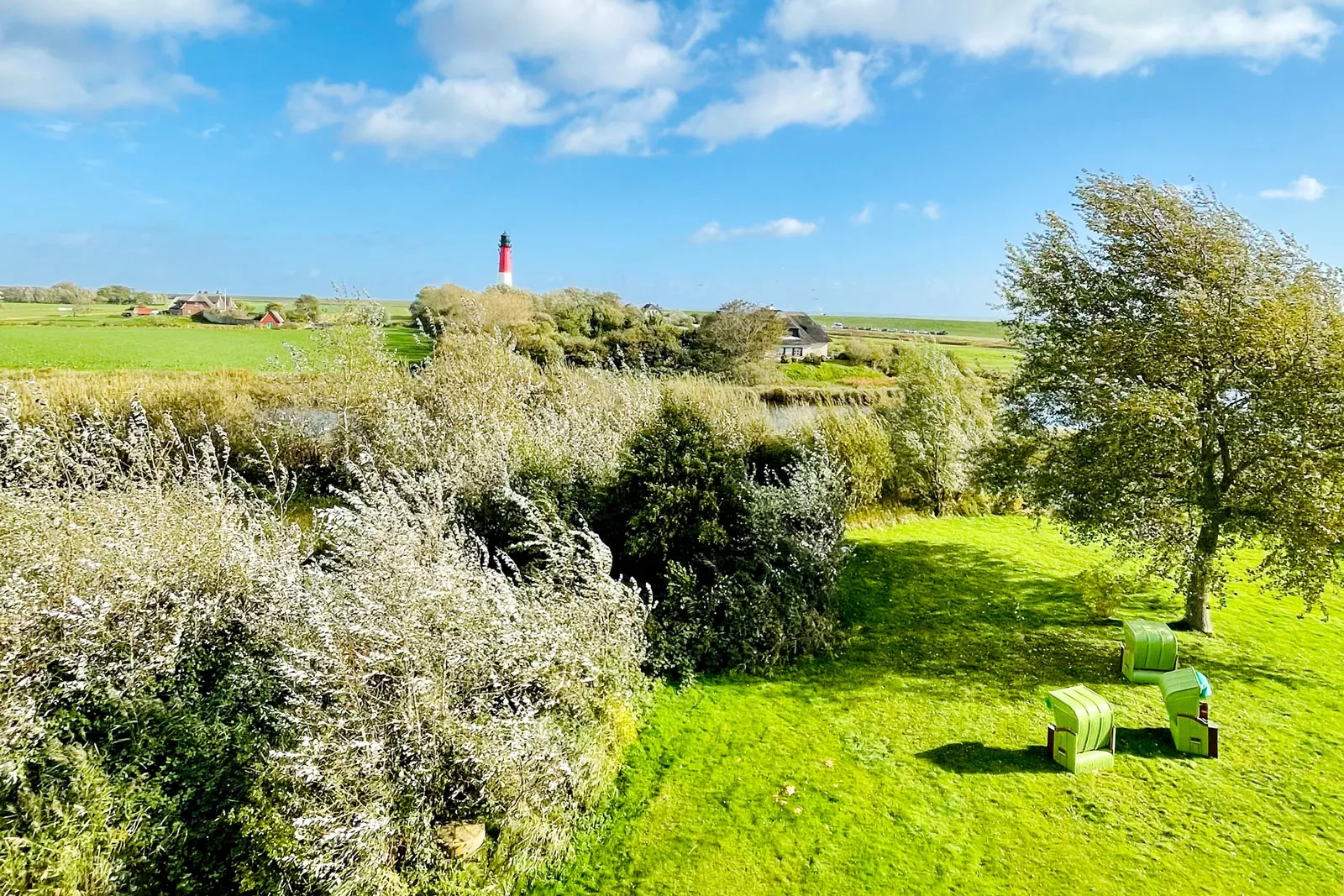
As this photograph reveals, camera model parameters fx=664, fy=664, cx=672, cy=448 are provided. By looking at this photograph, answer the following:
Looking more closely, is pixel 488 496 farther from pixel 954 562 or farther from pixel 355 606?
pixel 954 562

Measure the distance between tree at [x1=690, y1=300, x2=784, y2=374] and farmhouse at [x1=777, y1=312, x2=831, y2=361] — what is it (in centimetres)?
776

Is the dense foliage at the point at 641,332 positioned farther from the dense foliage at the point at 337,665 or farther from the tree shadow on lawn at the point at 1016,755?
the tree shadow on lawn at the point at 1016,755

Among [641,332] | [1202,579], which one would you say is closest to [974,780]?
[1202,579]

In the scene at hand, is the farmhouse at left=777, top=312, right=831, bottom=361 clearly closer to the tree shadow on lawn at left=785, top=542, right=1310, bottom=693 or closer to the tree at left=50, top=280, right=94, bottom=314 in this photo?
the tree shadow on lawn at left=785, top=542, right=1310, bottom=693

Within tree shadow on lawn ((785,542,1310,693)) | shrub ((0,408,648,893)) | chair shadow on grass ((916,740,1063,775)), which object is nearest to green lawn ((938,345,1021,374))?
tree shadow on lawn ((785,542,1310,693))

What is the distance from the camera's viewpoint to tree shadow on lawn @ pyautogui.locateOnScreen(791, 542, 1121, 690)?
798 cm

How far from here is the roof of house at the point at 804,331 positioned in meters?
49.1

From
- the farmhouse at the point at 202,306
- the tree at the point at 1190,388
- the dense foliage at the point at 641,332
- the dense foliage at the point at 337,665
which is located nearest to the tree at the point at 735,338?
the dense foliage at the point at 641,332

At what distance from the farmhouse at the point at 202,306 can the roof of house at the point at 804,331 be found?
41895 millimetres

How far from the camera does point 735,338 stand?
35844mm

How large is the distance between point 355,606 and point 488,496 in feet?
15.7

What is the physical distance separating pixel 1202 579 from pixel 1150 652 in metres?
1.78

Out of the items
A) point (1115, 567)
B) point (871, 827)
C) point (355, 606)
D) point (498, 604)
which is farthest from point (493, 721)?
point (1115, 567)

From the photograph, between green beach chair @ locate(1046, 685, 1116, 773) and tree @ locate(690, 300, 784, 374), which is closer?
green beach chair @ locate(1046, 685, 1116, 773)
